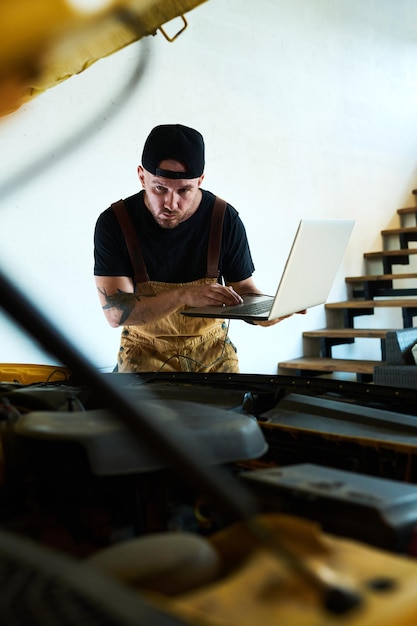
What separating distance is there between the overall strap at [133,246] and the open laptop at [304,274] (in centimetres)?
42

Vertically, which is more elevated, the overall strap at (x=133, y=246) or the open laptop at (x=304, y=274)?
the overall strap at (x=133, y=246)

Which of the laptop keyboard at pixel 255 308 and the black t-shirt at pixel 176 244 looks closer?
the laptop keyboard at pixel 255 308

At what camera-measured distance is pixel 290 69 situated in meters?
6.15

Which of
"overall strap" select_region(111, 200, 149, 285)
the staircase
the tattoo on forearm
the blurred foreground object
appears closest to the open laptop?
the tattoo on forearm

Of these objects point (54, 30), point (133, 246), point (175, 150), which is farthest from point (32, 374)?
point (54, 30)

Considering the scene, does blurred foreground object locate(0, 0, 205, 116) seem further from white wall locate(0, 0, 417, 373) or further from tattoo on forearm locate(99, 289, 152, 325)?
white wall locate(0, 0, 417, 373)

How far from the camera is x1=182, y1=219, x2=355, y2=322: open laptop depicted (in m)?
1.86

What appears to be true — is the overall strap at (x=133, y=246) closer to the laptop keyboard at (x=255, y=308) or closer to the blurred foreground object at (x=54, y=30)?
the laptop keyboard at (x=255, y=308)

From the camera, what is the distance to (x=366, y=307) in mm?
6570

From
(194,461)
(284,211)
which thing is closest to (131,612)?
(194,461)

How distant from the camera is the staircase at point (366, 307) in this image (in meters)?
5.94

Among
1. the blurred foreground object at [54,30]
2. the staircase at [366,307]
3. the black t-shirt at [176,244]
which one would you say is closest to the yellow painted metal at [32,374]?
the black t-shirt at [176,244]

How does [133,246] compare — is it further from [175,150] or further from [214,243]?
[175,150]

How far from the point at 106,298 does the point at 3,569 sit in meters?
2.07
